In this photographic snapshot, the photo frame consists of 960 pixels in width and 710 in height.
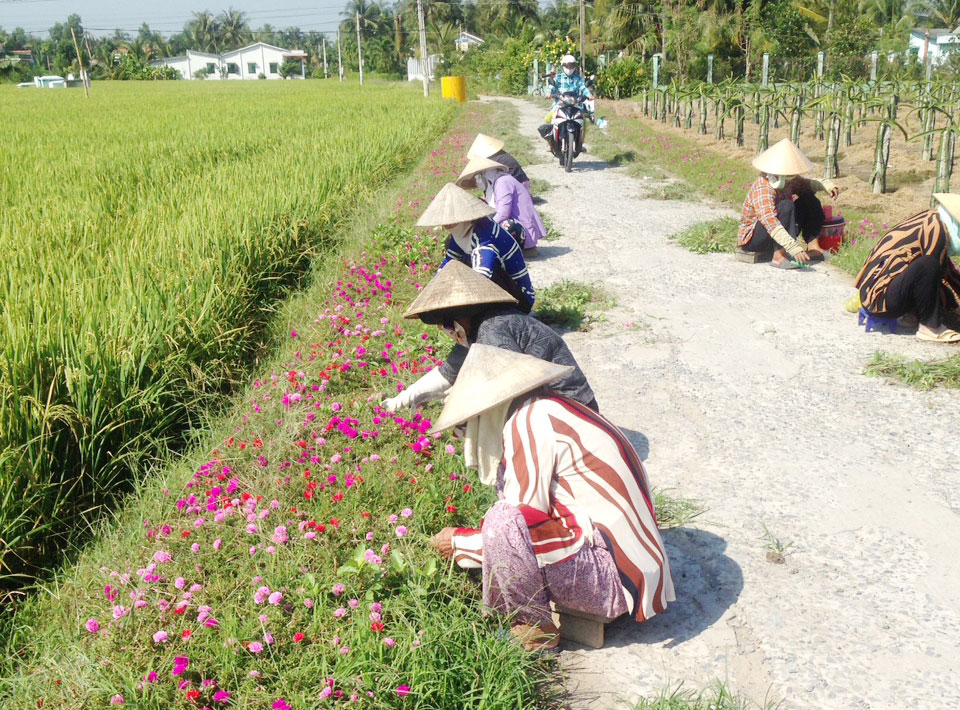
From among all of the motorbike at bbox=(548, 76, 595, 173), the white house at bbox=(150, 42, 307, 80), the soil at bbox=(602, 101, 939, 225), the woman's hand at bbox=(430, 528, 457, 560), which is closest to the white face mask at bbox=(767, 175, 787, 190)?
the soil at bbox=(602, 101, 939, 225)

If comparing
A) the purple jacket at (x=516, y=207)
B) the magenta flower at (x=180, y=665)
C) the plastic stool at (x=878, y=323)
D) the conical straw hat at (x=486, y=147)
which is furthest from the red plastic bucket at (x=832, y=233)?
the magenta flower at (x=180, y=665)

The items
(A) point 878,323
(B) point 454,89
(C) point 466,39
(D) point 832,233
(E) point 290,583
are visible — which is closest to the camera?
(E) point 290,583

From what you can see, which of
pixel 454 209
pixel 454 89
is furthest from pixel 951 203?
pixel 454 89

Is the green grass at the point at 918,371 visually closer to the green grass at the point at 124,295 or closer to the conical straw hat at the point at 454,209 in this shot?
the conical straw hat at the point at 454,209

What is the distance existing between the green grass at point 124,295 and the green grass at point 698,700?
2083 mm

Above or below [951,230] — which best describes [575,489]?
below

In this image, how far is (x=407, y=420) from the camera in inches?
145

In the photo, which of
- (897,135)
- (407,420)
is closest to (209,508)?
(407,420)

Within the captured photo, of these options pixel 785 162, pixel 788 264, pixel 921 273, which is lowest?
pixel 788 264

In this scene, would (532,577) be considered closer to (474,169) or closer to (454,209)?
(454,209)

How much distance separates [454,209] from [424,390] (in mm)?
1413

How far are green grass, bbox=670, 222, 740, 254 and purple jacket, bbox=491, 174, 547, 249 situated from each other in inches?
55.7

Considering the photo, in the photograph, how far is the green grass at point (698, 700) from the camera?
7.30 ft

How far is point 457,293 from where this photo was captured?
3131mm
